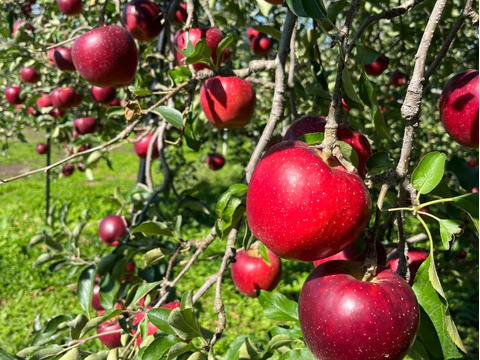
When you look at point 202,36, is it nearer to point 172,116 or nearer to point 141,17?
point 141,17

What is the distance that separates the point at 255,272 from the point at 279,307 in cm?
39

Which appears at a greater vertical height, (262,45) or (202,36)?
(202,36)

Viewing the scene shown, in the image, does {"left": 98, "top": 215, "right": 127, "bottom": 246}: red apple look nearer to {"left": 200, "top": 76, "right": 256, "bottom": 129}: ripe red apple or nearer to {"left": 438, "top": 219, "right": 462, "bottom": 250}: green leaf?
{"left": 200, "top": 76, "right": 256, "bottom": 129}: ripe red apple

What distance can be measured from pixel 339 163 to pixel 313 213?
9 centimetres

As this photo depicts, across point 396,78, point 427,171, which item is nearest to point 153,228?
point 427,171

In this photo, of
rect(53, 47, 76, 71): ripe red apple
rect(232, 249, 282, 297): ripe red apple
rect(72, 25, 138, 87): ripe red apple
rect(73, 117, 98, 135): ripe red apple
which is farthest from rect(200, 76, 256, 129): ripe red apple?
rect(73, 117, 98, 135): ripe red apple

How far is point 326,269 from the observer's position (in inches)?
27.0

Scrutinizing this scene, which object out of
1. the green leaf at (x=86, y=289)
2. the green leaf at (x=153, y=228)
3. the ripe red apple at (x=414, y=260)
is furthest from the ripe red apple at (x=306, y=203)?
the green leaf at (x=86, y=289)

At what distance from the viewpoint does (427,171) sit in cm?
71

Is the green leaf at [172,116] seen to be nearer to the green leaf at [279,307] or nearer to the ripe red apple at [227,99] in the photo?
the ripe red apple at [227,99]

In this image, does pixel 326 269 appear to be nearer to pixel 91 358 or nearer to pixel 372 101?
pixel 372 101

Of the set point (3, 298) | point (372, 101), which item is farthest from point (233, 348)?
point (3, 298)

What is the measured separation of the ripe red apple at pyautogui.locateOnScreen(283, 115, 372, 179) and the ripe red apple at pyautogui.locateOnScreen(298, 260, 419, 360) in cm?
22

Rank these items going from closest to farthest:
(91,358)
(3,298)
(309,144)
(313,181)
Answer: (313,181), (309,144), (91,358), (3,298)
